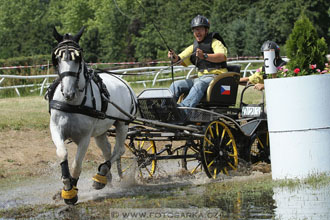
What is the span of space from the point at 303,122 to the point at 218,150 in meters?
1.50

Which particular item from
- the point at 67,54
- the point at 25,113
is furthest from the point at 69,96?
the point at 25,113

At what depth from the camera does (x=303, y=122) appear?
913cm

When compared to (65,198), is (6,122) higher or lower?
higher

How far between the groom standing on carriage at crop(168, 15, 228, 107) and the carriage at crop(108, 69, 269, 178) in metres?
0.17

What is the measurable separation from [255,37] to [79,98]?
45.8 m

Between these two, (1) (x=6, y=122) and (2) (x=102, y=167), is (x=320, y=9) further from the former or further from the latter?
(2) (x=102, y=167)

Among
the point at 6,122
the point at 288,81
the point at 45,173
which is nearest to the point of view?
the point at 288,81

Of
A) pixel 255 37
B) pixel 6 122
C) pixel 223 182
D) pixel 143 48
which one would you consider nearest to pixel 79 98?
pixel 223 182

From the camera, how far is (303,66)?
10367 mm

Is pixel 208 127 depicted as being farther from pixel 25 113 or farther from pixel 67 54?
pixel 25 113

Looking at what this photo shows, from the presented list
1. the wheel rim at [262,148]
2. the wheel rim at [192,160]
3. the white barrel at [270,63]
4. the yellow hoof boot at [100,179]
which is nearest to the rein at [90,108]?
the yellow hoof boot at [100,179]

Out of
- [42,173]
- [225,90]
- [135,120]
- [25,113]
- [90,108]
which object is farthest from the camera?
[25,113]

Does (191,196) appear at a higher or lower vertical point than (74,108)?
lower

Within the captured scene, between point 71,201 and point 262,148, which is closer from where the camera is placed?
point 71,201
